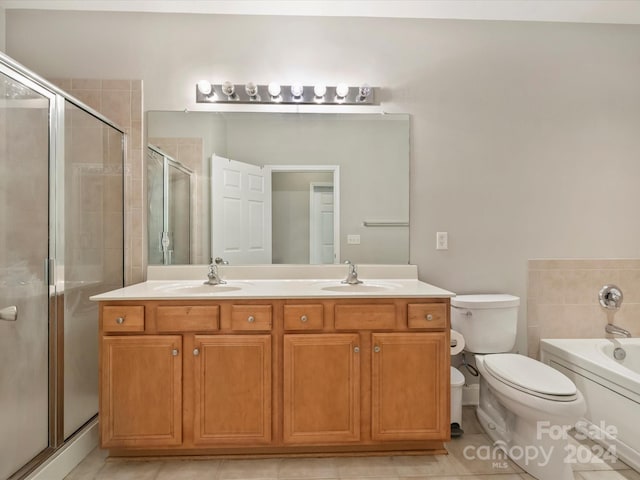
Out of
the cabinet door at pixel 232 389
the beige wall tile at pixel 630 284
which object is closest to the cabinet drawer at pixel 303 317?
the cabinet door at pixel 232 389

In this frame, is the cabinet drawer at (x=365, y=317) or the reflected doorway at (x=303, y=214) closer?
the cabinet drawer at (x=365, y=317)

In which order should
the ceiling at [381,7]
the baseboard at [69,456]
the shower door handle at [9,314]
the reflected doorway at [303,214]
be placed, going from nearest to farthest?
the shower door handle at [9,314]
the baseboard at [69,456]
the ceiling at [381,7]
the reflected doorway at [303,214]

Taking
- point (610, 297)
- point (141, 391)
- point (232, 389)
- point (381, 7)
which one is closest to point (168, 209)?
point (141, 391)

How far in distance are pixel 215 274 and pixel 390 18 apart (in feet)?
6.46

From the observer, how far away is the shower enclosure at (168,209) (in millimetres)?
2236

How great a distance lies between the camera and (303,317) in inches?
67.5

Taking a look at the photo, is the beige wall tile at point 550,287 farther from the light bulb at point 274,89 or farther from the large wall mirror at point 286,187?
the light bulb at point 274,89

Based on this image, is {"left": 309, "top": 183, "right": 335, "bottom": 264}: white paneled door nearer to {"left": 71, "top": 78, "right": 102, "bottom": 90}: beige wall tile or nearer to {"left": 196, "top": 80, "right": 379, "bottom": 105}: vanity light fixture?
{"left": 196, "top": 80, "right": 379, "bottom": 105}: vanity light fixture

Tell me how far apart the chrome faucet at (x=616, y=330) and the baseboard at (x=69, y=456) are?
317 centimetres

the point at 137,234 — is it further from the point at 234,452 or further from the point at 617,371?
the point at 617,371

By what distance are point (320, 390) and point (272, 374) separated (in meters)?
0.24

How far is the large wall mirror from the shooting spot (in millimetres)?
2244

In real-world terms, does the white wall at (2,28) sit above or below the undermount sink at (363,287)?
above

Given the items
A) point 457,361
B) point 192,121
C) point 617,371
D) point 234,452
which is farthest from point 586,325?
point 192,121
